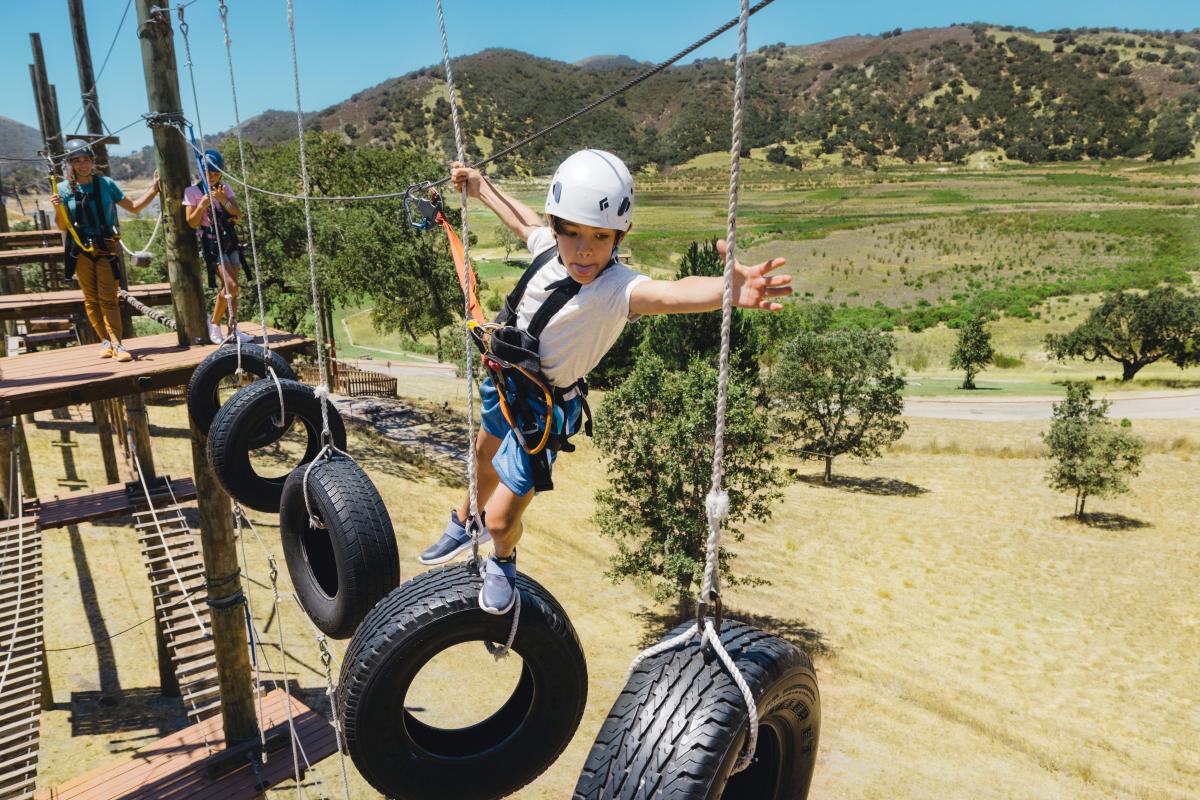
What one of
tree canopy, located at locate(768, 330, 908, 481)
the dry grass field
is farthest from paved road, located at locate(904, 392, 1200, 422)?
tree canopy, located at locate(768, 330, 908, 481)

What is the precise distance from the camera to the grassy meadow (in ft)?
44.2

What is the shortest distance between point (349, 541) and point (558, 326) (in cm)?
173

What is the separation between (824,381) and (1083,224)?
3610 inches

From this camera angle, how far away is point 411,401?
33562 millimetres

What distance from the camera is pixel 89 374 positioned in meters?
6.79

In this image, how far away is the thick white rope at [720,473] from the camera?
2133 millimetres

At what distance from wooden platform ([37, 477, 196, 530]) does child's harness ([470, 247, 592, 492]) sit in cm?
841

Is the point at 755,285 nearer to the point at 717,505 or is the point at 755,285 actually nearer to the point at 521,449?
the point at 717,505

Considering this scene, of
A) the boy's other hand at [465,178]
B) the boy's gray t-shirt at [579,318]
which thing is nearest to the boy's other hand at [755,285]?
the boy's gray t-shirt at [579,318]

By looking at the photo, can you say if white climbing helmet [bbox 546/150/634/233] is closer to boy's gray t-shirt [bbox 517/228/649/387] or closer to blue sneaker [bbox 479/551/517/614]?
boy's gray t-shirt [bbox 517/228/649/387]

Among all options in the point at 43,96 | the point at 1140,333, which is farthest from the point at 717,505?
the point at 1140,333

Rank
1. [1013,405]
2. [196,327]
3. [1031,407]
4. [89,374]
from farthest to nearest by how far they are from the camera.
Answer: [1013,405] → [1031,407] → [196,327] → [89,374]

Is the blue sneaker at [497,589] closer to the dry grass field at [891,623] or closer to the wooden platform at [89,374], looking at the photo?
the wooden platform at [89,374]

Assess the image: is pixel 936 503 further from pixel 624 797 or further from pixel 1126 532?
pixel 624 797
